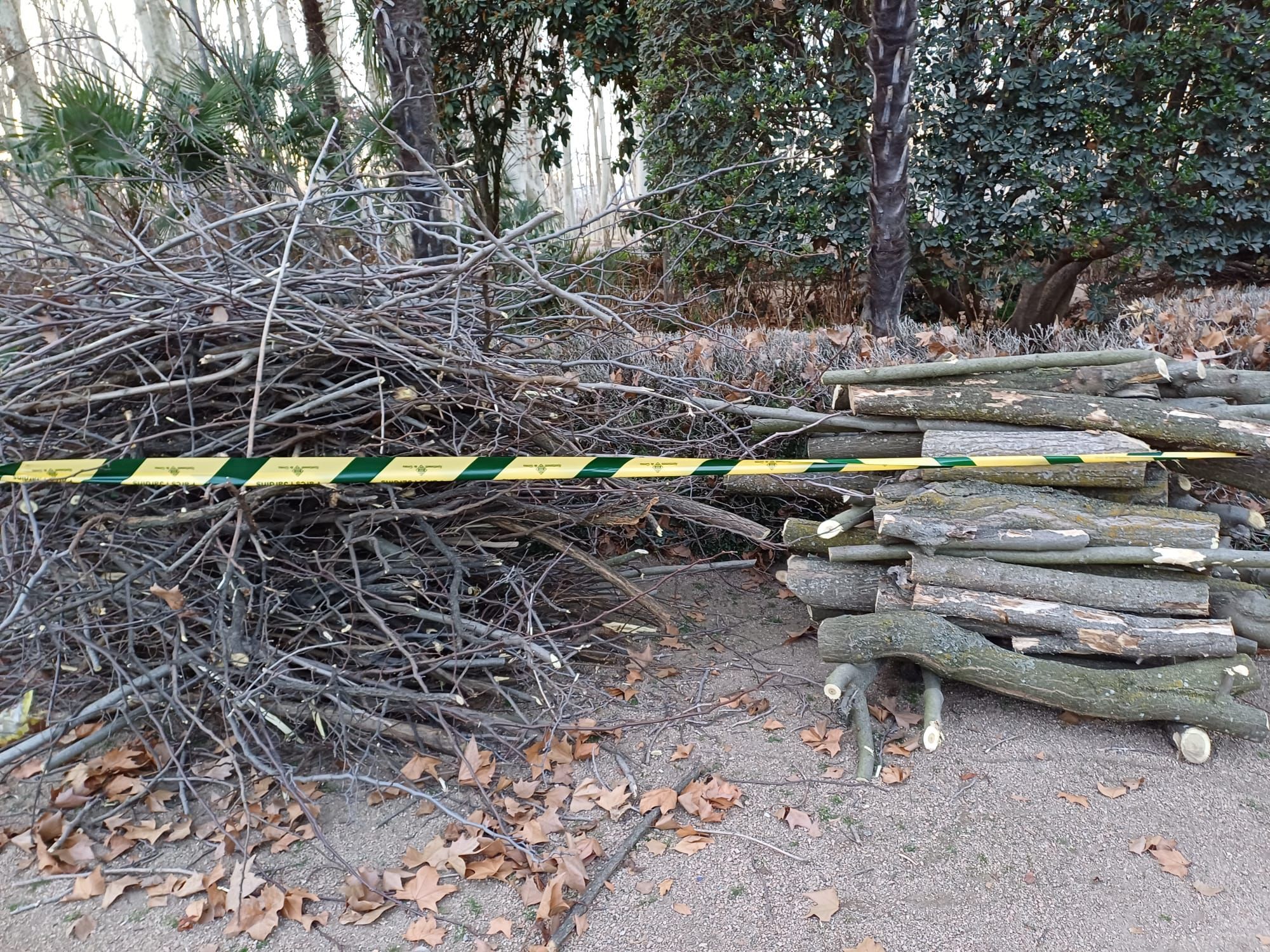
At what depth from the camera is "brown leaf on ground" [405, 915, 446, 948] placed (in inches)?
100

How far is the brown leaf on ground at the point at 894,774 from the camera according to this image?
A: 3227mm

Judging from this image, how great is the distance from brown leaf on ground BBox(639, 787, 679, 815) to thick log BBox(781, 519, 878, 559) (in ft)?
4.75

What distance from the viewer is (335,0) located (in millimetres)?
Result: 11531

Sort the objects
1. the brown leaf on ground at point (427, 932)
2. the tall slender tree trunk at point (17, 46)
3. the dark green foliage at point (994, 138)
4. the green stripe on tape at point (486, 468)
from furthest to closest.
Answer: the tall slender tree trunk at point (17, 46) → the dark green foliage at point (994, 138) → the green stripe on tape at point (486, 468) → the brown leaf on ground at point (427, 932)

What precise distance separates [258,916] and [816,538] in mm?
2732

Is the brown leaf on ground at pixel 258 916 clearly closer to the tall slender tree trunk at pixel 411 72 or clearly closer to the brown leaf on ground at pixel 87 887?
the brown leaf on ground at pixel 87 887

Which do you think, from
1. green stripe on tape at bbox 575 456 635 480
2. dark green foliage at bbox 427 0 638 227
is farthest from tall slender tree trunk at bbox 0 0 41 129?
green stripe on tape at bbox 575 456 635 480

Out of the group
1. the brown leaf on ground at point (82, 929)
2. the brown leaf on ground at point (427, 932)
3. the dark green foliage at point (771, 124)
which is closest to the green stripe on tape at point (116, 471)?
the brown leaf on ground at point (82, 929)

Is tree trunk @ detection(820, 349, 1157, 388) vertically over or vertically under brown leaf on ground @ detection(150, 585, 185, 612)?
over

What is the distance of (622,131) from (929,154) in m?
5.49

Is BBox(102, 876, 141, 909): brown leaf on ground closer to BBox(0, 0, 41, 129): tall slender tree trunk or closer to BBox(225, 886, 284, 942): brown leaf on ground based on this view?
BBox(225, 886, 284, 942): brown leaf on ground

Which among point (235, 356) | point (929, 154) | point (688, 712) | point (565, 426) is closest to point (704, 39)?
point (929, 154)

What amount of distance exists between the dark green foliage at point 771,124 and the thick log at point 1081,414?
3.68 m

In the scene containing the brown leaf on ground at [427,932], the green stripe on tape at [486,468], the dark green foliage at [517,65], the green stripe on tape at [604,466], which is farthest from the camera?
the dark green foliage at [517,65]
